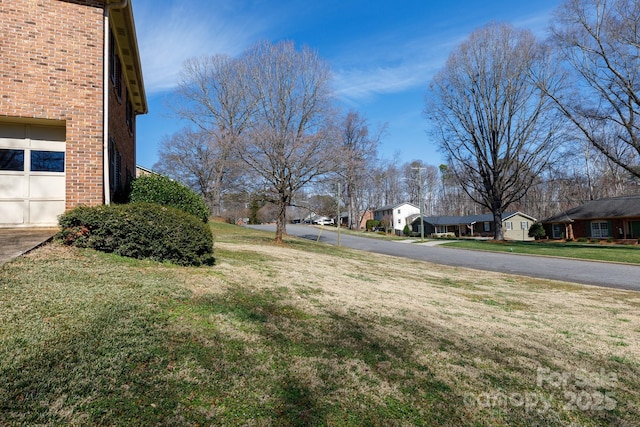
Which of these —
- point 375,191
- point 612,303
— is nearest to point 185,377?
point 612,303

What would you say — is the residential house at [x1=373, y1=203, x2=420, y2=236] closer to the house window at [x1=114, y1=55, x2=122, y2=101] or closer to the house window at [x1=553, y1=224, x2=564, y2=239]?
the house window at [x1=553, y1=224, x2=564, y2=239]

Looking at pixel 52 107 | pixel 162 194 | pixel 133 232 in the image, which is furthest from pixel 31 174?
pixel 133 232

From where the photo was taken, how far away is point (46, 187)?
862 cm

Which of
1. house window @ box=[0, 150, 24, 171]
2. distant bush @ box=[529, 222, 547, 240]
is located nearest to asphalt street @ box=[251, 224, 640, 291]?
house window @ box=[0, 150, 24, 171]

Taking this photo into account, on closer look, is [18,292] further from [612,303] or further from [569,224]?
[569,224]

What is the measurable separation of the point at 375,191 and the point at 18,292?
6612 cm

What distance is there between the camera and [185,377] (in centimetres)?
304

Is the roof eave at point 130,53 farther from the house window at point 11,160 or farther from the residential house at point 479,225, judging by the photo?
the residential house at point 479,225

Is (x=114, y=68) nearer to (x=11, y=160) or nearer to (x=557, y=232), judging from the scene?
(x=11, y=160)

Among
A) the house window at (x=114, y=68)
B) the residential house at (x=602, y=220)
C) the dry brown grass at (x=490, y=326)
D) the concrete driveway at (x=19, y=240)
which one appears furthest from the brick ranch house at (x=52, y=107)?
the residential house at (x=602, y=220)

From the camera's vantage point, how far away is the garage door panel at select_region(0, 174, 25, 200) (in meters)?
8.29

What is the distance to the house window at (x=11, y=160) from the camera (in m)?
8.33

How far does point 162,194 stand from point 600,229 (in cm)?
4006

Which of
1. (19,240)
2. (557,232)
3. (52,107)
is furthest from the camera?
(557,232)
